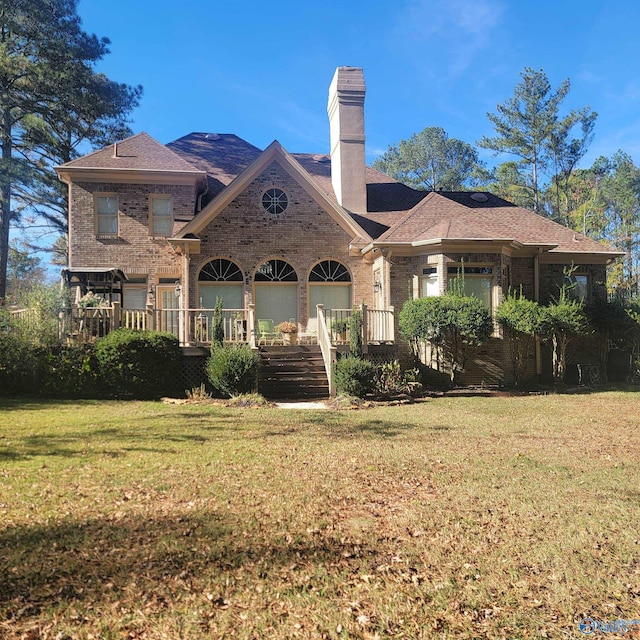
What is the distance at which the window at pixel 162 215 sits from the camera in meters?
16.9

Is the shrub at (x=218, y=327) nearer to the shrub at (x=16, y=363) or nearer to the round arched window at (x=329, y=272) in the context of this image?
the shrub at (x=16, y=363)

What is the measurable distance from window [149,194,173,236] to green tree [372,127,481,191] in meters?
27.7

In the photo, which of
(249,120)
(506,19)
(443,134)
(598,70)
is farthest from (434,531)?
(443,134)

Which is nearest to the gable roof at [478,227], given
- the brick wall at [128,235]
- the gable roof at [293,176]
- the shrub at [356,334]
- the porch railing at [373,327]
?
the gable roof at [293,176]

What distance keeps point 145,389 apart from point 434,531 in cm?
873

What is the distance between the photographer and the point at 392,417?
9.85 meters

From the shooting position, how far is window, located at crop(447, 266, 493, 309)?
1448cm

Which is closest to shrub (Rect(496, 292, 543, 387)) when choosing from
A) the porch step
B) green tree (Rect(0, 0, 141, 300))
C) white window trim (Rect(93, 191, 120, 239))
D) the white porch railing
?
the porch step

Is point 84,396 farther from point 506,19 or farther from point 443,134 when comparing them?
point 443,134

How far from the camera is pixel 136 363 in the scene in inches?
449

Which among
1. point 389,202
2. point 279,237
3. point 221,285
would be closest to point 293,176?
point 279,237

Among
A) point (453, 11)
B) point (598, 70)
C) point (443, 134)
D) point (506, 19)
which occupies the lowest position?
point (453, 11)

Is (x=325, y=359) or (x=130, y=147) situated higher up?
(x=130, y=147)

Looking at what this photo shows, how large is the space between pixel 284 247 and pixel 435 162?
29238 mm
